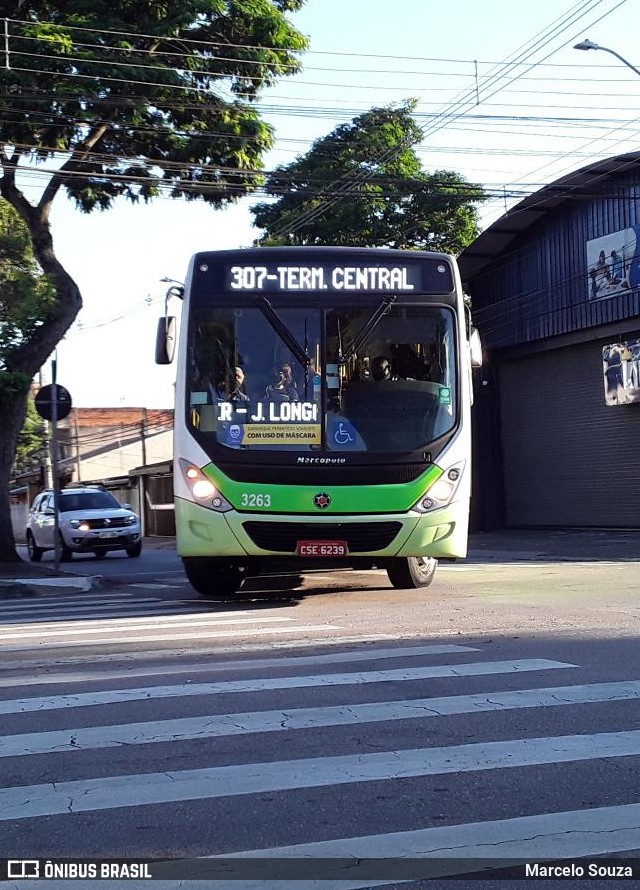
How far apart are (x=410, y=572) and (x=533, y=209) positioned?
18247mm

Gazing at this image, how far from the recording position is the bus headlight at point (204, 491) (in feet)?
37.9

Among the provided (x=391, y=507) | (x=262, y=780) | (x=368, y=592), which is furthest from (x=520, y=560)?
(x=262, y=780)

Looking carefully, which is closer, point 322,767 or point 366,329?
point 322,767

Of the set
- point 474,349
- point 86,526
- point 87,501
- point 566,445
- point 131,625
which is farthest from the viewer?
point 566,445

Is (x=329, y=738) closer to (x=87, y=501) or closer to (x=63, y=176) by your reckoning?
(x=63, y=176)

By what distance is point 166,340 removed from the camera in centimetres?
1203

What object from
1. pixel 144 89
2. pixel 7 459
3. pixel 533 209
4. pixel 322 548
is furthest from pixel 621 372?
pixel 322 548

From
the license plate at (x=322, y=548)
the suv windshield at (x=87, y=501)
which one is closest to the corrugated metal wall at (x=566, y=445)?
the suv windshield at (x=87, y=501)

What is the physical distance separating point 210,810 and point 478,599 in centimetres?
789

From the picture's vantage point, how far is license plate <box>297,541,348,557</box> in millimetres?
11555

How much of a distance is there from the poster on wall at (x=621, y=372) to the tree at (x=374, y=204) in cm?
1231

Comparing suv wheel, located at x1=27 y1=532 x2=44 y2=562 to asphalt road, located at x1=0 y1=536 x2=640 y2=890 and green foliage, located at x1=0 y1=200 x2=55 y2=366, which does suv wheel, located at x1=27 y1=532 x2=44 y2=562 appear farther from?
asphalt road, located at x1=0 y1=536 x2=640 y2=890

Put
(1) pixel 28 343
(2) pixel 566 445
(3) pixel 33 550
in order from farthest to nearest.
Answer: (2) pixel 566 445
(3) pixel 33 550
(1) pixel 28 343

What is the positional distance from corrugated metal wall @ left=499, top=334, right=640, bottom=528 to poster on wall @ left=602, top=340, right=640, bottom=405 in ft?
1.45
